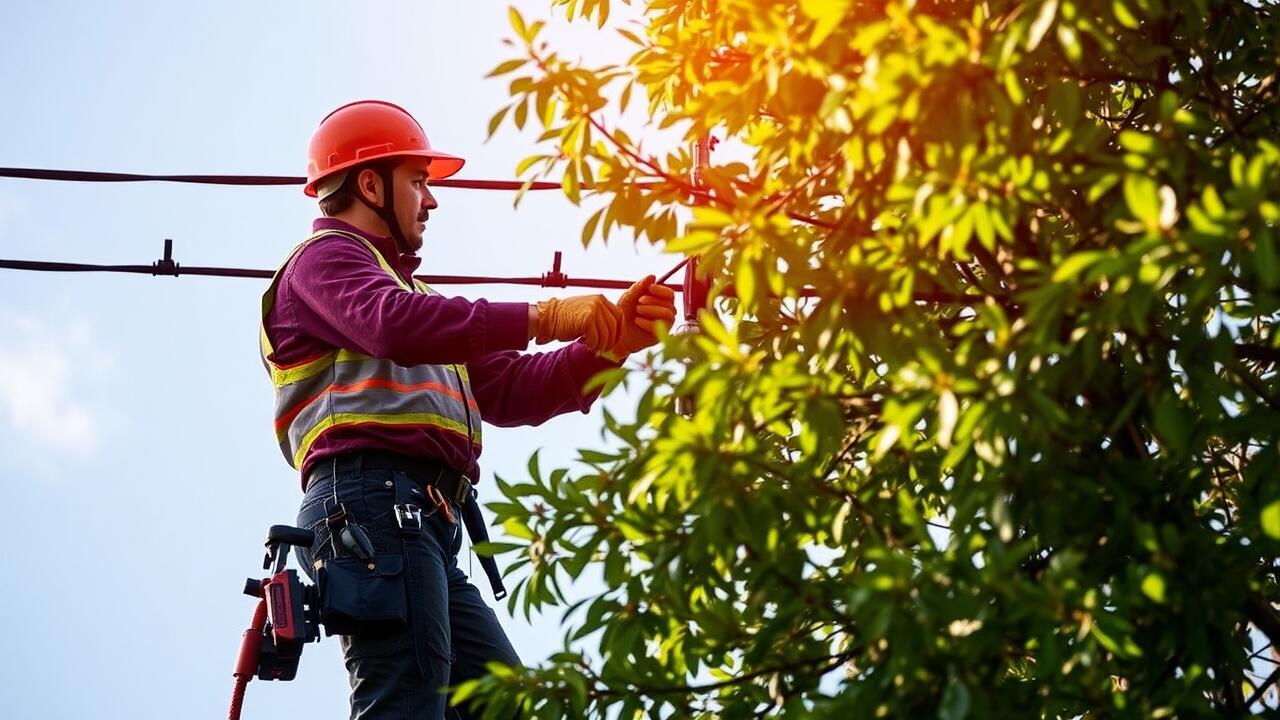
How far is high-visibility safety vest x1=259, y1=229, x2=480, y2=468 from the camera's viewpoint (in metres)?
5.14

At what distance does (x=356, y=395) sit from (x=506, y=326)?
0.58m

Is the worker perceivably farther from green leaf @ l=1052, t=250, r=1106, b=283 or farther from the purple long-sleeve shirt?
green leaf @ l=1052, t=250, r=1106, b=283

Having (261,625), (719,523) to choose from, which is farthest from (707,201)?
(261,625)

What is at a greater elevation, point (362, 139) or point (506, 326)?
point (362, 139)

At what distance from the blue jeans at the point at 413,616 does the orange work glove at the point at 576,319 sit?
26.3 inches

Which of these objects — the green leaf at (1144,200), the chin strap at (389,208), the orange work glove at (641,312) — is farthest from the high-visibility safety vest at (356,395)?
the green leaf at (1144,200)

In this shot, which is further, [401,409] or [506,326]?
[401,409]

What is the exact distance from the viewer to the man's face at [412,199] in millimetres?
5793

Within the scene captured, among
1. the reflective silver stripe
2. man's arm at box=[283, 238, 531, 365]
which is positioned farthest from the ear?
the reflective silver stripe

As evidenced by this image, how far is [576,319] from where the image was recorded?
5133 millimetres

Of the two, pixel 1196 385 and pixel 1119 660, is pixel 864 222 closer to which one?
pixel 1196 385

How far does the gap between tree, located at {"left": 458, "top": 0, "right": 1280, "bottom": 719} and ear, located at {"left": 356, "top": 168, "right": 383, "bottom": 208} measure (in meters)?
1.96

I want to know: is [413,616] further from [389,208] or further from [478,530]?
[389,208]

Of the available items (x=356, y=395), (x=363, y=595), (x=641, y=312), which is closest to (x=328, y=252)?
(x=356, y=395)
